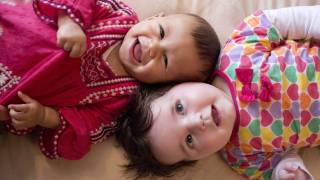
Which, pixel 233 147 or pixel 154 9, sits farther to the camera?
pixel 154 9

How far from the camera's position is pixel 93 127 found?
1.00 m

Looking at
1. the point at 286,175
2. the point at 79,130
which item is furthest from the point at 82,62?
the point at 286,175

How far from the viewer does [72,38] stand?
0.90 metres

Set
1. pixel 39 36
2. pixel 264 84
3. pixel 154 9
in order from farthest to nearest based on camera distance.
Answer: pixel 154 9, pixel 264 84, pixel 39 36

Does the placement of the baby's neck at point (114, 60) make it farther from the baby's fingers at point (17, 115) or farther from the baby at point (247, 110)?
the baby's fingers at point (17, 115)

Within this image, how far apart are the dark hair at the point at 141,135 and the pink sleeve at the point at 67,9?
0.22 metres

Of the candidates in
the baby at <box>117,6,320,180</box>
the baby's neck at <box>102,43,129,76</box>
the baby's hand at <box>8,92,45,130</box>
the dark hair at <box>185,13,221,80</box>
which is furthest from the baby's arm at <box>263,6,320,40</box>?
the baby's hand at <box>8,92,45,130</box>

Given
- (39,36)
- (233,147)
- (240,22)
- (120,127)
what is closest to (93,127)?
(120,127)

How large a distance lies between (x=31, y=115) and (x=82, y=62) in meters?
0.16

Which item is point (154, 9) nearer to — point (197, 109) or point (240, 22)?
point (240, 22)

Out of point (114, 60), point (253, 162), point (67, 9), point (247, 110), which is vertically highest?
point (67, 9)

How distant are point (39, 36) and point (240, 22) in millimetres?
548

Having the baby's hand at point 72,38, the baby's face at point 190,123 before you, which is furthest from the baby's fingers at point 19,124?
the baby's face at point 190,123

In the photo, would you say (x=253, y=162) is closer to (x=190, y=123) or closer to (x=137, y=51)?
(x=190, y=123)
